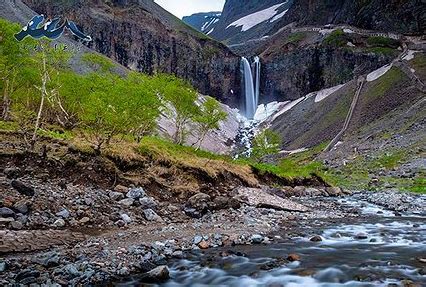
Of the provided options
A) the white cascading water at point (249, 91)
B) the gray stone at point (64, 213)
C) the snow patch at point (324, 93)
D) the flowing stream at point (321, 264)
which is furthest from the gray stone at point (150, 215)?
the white cascading water at point (249, 91)

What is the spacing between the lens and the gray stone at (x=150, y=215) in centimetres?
1484

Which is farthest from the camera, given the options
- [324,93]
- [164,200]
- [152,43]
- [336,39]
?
[152,43]

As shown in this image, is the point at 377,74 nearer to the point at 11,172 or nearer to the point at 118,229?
the point at 118,229

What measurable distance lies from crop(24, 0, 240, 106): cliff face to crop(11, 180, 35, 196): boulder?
97009mm

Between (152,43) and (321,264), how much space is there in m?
108

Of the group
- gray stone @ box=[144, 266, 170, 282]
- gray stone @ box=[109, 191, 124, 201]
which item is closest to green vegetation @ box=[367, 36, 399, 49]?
gray stone @ box=[109, 191, 124, 201]

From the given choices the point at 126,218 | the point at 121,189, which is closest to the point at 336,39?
the point at 121,189

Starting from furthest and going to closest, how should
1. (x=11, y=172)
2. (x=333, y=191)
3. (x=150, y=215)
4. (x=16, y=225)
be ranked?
(x=333, y=191)
(x=150, y=215)
(x=11, y=172)
(x=16, y=225)

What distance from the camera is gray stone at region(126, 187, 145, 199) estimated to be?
Answer: 15876 millimetres

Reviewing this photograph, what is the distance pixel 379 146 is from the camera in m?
52.8

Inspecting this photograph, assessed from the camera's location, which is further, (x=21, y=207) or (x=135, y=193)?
(x=135, y=193)

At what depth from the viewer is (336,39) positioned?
111m

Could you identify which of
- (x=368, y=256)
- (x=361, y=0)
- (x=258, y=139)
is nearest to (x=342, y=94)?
(x=258, y=139)

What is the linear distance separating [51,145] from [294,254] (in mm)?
11993
